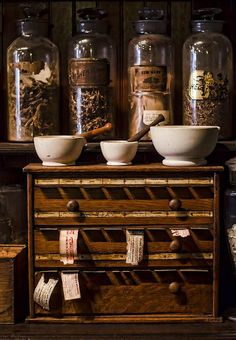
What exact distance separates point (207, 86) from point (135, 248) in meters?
0.46

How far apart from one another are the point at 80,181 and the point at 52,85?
307mm

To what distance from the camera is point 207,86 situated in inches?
74.7

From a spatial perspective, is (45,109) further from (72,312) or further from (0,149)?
(72,312)

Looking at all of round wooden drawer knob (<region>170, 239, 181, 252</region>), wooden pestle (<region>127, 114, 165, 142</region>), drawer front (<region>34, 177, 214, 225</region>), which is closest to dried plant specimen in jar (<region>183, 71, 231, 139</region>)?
wooden pestle (<region>127, 114, 165, 142</region>)

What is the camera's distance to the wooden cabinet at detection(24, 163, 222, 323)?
1766 mm

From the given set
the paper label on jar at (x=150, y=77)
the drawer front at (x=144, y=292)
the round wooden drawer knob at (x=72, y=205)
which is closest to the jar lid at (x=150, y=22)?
the paper label on jar at (x=150, y=77)

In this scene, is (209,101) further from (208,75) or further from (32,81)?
(32,81)

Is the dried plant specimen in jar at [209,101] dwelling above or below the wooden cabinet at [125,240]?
above

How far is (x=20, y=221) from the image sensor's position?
194cm

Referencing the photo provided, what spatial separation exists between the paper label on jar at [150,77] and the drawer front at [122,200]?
265 millimetres

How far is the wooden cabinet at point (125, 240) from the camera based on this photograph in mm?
1766

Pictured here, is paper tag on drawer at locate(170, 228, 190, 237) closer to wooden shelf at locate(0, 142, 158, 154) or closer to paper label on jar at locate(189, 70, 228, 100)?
wooden shelf at locate(0, 142, 158, 154)

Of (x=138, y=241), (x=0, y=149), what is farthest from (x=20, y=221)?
(x=138, y=241)

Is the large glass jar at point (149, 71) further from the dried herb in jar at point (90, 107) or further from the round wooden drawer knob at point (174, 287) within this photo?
the round wooden drawer knob at point (174, 287)
